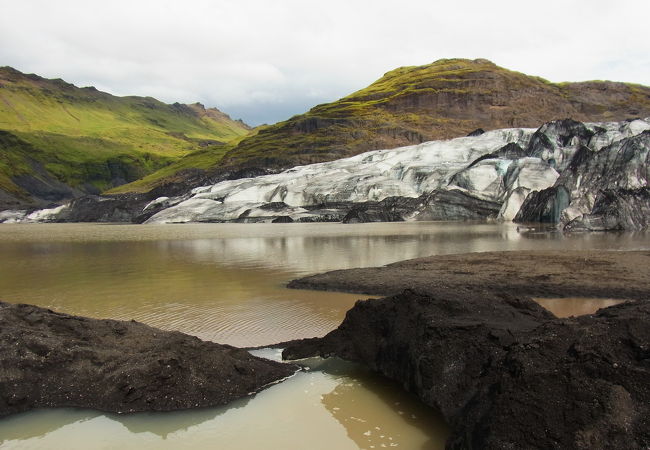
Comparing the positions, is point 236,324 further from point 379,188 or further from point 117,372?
point 379,188

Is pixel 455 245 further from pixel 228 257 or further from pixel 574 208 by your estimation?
pixel 574 208

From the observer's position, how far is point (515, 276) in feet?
47.4

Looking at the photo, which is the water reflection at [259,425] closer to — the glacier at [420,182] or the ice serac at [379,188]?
the glacier at [420,182]

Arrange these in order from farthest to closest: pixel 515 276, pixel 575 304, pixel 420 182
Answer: pixel 420 182 → pixel 515 276 → pixel 575 304

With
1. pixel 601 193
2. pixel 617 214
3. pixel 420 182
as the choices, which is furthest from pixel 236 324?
pixel 420 182

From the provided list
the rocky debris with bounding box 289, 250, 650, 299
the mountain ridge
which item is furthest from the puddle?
the mountain ridge

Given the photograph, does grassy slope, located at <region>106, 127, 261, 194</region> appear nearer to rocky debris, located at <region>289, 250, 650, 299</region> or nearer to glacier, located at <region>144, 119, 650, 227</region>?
glacier, located at <region>144, 119, 650, 227</region>

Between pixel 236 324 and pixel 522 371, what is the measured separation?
7.01 meters

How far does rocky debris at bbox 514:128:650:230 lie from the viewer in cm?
3716

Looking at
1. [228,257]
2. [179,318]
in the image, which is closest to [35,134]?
[228,257]

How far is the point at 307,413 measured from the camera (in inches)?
219

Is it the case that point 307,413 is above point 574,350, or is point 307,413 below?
below

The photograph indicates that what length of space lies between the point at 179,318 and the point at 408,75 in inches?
5825

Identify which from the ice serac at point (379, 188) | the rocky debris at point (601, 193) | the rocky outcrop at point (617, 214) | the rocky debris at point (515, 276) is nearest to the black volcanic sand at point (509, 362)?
the rocky debris at point (515, 276)
